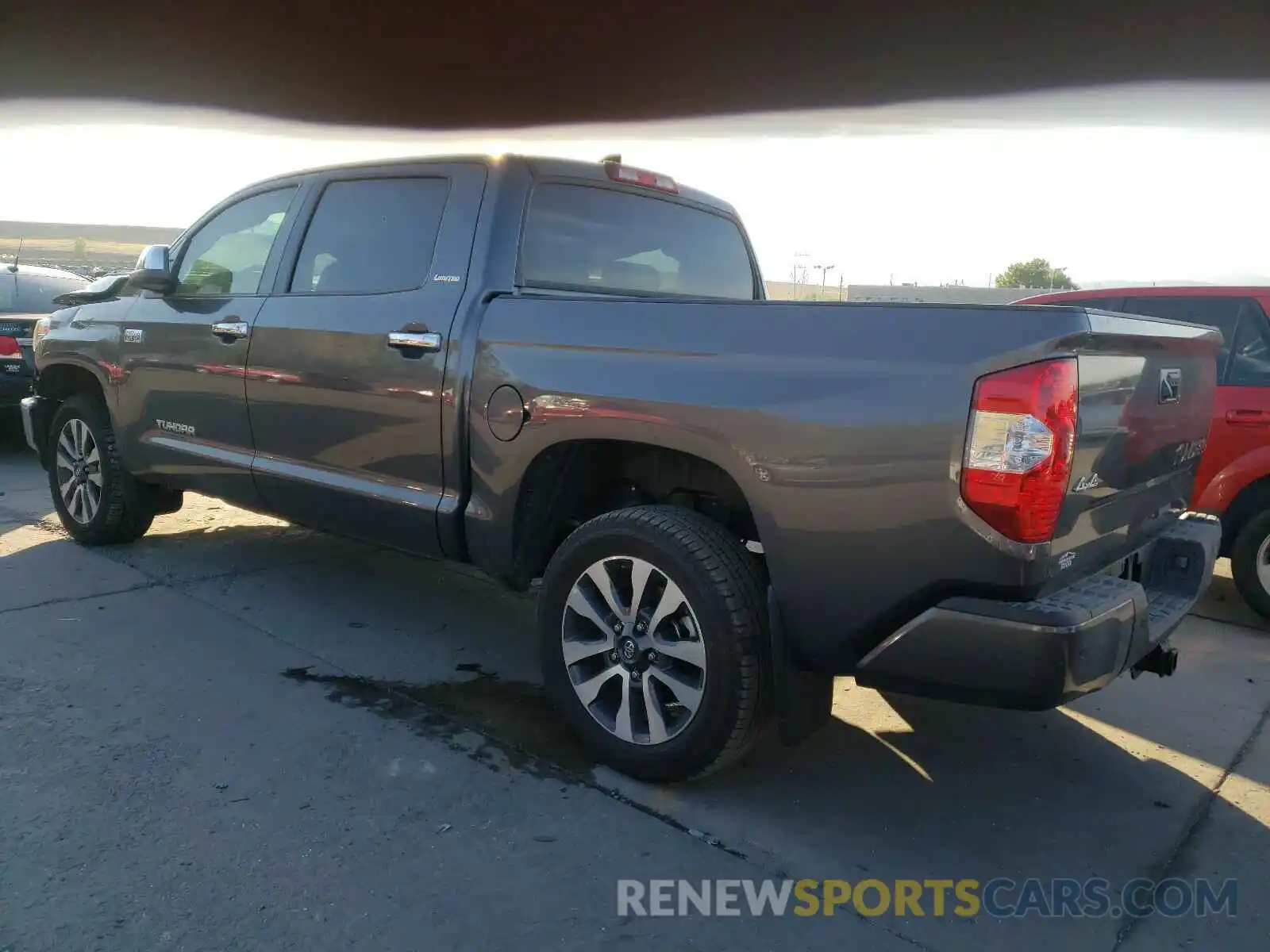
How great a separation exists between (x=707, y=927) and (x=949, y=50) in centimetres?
699

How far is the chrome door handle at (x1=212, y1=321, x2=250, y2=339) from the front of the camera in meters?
4.28

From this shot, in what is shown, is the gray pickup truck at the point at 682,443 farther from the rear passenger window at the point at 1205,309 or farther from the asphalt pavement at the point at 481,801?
the rear passenger window at the point at 1205,309

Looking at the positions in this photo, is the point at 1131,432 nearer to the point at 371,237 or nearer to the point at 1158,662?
the point at 1158,662

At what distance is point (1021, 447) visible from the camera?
7.47ft

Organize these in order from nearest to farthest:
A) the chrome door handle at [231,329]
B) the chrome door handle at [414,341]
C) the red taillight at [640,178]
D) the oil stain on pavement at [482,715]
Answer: the oil stain on pavement at [482,715] < the chrome door handle at [414,341] < the red taillight at [640,178] < the chrome door handle at [231,329]

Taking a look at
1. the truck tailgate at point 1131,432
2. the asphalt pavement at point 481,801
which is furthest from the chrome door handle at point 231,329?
the truck tailgate at point 1131,432

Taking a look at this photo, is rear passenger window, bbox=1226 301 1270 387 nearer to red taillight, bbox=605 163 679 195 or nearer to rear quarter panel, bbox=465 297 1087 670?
red taillight, bbox=605 163 679 195

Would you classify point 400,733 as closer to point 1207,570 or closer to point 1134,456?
point 1134,456

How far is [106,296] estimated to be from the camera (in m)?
5.24

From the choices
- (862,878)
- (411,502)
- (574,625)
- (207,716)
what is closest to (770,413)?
(574,625)

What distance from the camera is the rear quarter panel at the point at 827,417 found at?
2.34m

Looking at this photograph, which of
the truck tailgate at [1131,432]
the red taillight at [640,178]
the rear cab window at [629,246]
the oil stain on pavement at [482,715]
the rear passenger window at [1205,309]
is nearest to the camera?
the truck tailgate at [1131,432]

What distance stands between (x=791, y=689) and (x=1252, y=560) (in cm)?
358

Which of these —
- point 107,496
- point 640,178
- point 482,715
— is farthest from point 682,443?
point 107,496
